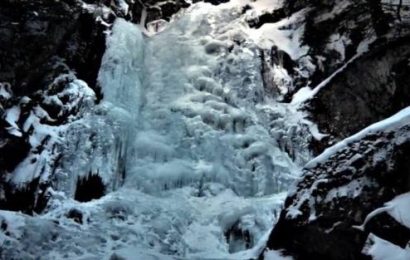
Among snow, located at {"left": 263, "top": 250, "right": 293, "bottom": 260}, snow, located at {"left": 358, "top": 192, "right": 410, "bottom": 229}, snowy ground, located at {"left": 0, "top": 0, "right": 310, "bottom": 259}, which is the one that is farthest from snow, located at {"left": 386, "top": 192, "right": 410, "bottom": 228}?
snowy ground, located at {"left": 0, "top": 0, "right": 310, "bottom": 259}

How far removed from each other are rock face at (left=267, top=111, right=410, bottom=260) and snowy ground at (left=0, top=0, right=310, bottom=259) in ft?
2.16

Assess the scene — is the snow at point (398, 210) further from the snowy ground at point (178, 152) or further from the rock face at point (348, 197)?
the snowy ground at point (178, 152)

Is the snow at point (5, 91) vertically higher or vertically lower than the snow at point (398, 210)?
lower

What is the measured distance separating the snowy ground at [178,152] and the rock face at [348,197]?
659 mm

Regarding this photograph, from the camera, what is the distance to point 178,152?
413 inches

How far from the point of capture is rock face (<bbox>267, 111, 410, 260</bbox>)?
Result: 4668 mm

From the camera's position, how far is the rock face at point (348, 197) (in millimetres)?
4668

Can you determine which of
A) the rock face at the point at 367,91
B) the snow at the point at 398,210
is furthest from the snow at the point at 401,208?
the rock face at the point at 367,91

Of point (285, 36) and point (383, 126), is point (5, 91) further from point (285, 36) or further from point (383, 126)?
point (383, 126)

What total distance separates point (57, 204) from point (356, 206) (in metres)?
→ 5.66

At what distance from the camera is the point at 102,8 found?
13.5 metres

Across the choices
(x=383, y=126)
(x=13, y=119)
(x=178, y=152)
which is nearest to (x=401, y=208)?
(x=383, y=126)

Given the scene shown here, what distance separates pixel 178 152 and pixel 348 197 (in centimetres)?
586

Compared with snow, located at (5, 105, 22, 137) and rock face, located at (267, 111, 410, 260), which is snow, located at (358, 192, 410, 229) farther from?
snow, located at (5, 105, 22, 137)
